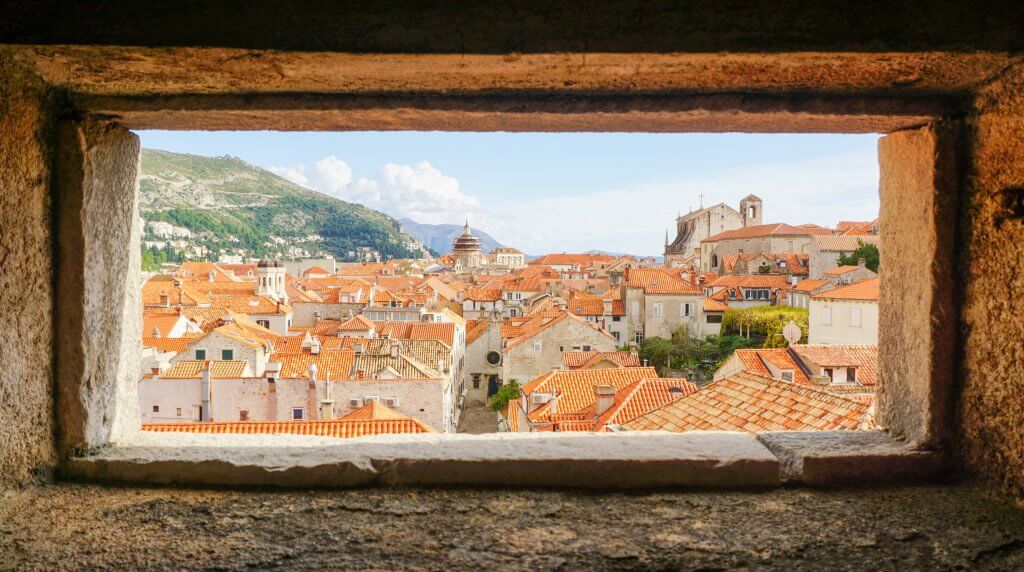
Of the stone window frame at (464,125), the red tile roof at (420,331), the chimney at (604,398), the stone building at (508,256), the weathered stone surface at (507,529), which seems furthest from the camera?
the stone building at (508,256)

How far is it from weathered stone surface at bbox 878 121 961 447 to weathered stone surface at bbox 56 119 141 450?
106 inches

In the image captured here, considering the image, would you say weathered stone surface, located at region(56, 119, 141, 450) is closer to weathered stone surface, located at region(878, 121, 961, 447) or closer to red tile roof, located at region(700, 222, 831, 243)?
weathered stone surface, located at region(878, 121, 961, 447)

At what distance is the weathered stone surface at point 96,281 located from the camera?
2.02 meters

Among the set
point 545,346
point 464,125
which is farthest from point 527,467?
point 545,346

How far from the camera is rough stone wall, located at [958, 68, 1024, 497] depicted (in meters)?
1.85

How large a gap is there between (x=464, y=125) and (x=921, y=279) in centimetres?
161

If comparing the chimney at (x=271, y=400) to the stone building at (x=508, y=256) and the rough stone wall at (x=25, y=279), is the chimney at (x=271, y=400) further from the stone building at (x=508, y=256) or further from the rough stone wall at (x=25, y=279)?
the stone building at (x=508, y=256)

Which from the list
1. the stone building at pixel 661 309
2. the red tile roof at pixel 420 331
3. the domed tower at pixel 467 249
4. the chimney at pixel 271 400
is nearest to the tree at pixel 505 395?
the red tile roof at pixel 420 331

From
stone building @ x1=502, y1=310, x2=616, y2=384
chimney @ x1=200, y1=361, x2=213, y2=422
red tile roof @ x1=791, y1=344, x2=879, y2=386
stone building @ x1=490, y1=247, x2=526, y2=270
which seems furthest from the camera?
stone building @ x1=490, y1=247, x2=526, y2=270

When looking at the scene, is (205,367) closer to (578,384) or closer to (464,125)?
(578,384)

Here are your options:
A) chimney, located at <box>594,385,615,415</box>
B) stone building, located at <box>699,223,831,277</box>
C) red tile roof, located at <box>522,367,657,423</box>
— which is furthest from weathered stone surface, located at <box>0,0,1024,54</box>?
stone building, located at <box>699,223,831,277</box>

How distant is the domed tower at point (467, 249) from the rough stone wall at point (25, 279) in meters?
91.0

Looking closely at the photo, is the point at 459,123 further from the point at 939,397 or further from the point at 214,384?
the point at 214,384

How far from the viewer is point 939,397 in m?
2.09
